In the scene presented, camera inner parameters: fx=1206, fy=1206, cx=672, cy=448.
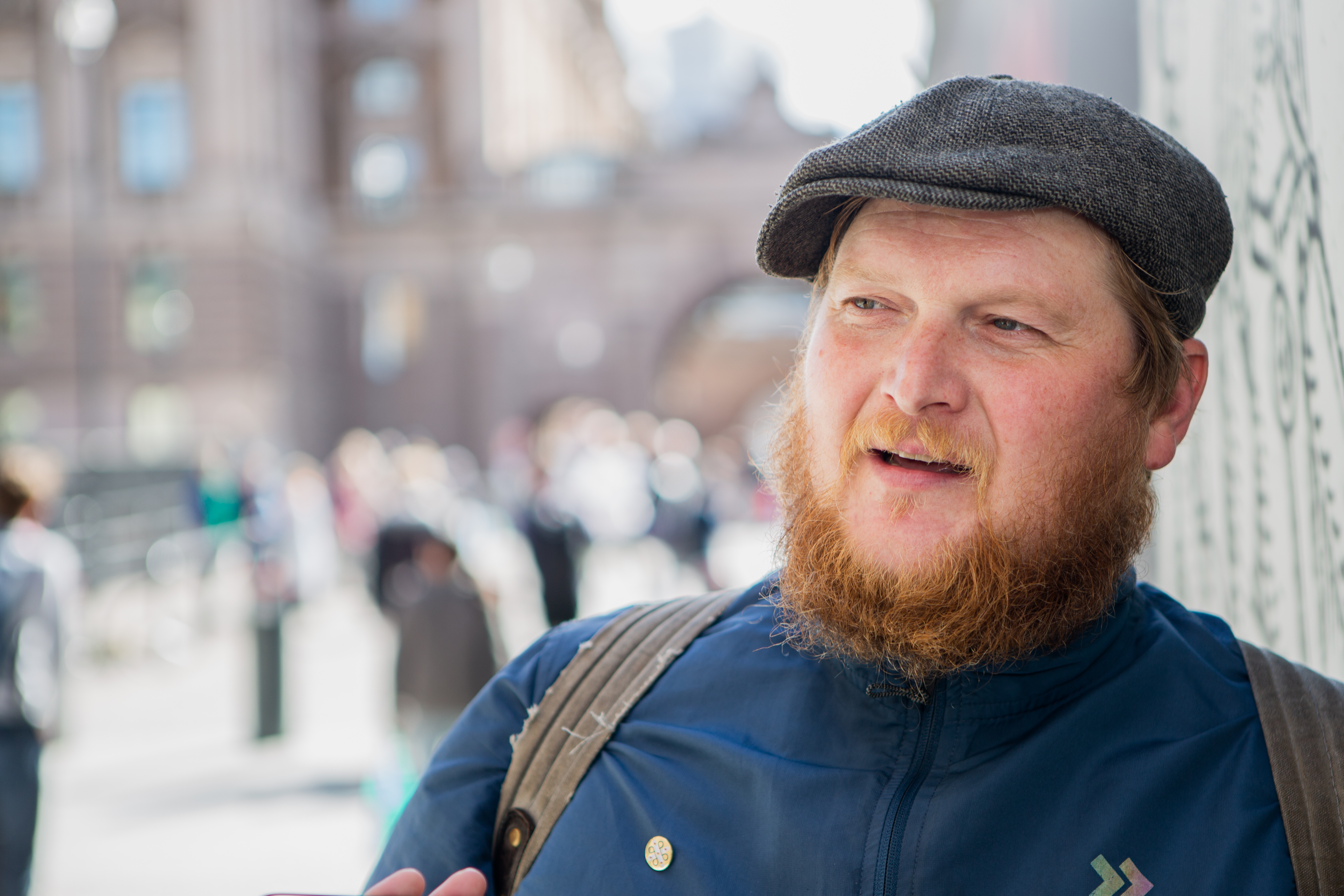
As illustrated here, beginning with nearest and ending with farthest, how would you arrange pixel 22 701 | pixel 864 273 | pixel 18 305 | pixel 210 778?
pixel 864 273
pixel 22 701
pixel 210 778
pixel 18 305

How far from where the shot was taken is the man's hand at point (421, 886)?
141 cm

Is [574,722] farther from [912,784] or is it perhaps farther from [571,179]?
[571,179]

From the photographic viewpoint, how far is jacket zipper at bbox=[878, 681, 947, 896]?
1.42 meters

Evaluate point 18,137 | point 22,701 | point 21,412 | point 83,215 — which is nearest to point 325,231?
point 83,215

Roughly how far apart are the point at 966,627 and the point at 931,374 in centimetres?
32

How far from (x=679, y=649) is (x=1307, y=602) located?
1054 mm

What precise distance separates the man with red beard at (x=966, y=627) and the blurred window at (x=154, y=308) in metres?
29.2

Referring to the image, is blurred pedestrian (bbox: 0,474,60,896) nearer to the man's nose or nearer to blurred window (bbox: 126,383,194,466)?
the man's nose

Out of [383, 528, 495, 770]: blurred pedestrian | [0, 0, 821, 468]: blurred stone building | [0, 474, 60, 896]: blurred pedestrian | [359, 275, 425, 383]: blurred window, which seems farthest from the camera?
[359, 275, 425, 383]: blurred window

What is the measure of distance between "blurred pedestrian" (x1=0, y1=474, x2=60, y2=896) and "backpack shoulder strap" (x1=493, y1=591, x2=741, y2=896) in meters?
3.83

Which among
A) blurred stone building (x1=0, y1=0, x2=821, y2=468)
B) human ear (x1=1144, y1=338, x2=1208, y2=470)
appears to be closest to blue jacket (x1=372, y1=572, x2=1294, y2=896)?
human ear (x1=1144, y1=338, x2=1208, y2=470)

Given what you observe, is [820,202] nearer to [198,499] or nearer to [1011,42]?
[1011,42]

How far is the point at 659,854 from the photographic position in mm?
1494

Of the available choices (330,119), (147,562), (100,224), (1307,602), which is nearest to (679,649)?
(1307,602)
